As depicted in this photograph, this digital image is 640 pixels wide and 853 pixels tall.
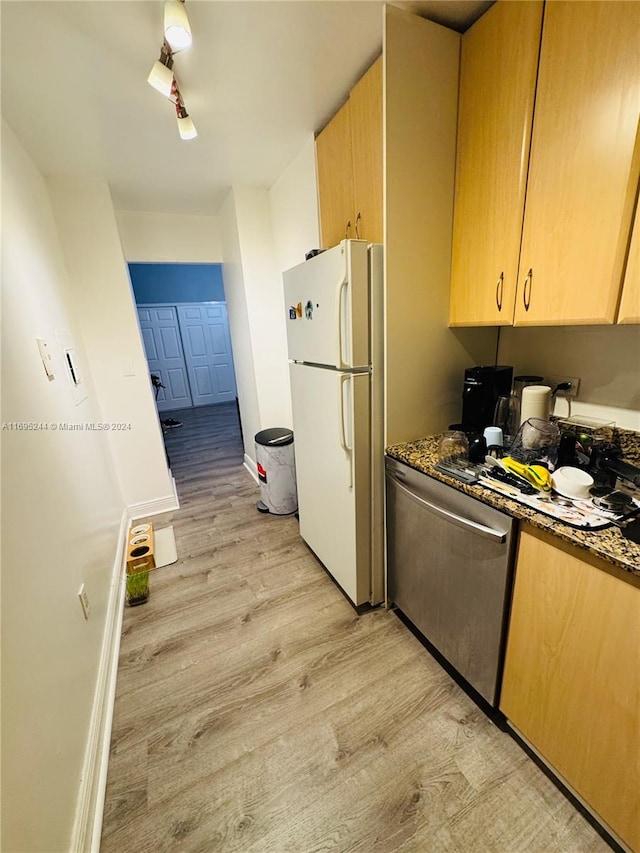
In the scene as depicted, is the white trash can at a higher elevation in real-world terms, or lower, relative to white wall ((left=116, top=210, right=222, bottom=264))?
lower

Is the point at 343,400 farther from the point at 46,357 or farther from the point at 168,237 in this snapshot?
the point at 168,237

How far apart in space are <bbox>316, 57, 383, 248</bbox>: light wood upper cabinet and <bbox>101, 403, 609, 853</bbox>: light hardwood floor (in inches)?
74.8

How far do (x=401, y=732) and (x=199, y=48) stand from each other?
2749 mm

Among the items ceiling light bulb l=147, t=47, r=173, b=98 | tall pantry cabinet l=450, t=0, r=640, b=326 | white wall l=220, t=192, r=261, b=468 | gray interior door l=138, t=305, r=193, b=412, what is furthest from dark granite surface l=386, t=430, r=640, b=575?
gray interior door l=138, t=305, r=193, b=412

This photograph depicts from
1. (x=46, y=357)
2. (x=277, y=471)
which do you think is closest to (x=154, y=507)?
(x=277, y=471)

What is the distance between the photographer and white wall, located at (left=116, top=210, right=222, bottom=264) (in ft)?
9.41

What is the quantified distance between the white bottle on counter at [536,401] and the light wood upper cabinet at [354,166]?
895 mm

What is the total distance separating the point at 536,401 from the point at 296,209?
205 cm

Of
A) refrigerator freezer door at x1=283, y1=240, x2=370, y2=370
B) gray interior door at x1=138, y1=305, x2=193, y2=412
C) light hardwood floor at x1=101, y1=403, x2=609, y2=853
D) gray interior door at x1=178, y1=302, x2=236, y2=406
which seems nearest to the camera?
light hardwood floor at x1=101, y1=403, x2=609, y2=853

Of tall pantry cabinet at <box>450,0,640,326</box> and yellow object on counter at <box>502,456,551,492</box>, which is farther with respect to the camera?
yellow object on counter at <box>502,456,551,492</box>

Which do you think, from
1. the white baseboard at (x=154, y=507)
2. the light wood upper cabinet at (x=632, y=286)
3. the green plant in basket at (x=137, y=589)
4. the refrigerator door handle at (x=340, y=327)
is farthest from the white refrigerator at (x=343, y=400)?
the white baseboard at (x=154, y=507)

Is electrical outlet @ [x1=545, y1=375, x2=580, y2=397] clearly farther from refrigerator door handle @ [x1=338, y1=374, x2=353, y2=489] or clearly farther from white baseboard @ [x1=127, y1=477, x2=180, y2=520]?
white baseboard @ [x1=127, y1=477, x2=180, y2=520]

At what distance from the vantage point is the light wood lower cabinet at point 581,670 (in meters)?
0.84

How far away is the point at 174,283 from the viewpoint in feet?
19.6
